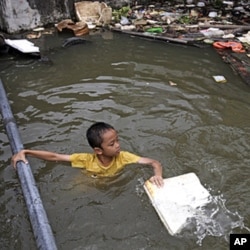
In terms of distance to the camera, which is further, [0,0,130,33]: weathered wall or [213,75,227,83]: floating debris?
[0,0,130,33]: weathered wall

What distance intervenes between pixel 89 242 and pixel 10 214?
947mm

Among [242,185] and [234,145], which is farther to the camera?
[234,145]

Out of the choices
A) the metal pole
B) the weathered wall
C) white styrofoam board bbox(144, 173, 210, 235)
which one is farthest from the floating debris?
the weathered wall

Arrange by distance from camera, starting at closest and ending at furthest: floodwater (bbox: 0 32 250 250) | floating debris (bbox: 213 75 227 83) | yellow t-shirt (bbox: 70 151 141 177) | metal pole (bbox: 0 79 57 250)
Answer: metal pole (bbox: 0 79 57 250)
floodwater (bbox: 0 32 250 250)
yellow t-shirt (bbox: 70 151 141 177)
floating debris (bbox: 213 75 227 83)

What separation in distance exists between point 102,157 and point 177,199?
0.94 m

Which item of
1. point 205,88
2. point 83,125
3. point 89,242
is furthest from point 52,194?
point 205,88

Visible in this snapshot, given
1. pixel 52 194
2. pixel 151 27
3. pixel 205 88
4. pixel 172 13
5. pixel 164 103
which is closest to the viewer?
pixel 52 194

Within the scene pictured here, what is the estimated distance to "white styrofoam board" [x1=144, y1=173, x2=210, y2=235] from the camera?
3542 millimetres

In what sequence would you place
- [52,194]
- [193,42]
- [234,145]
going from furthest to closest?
[193,42] → [234,145] → [52,194]

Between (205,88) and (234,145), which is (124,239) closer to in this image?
(234,145)

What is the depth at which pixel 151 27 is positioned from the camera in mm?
10008

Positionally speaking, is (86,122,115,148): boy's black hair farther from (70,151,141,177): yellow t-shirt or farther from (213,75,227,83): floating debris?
(213,75,227,83): floating debris

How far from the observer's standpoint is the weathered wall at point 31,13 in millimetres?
9812

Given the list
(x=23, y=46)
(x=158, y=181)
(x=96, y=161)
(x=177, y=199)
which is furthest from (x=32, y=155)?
(x=23, y=46)
